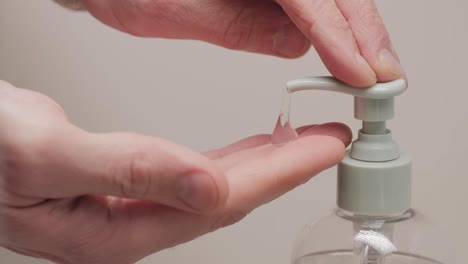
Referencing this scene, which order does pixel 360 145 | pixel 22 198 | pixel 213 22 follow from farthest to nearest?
pixel 213 22, pixel 360 145, pixel 22 198

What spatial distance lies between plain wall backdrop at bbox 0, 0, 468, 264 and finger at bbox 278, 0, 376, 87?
8.9 inches

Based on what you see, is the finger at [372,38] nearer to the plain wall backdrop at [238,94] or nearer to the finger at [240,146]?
the finger at [240,146]

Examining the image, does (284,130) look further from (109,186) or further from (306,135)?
(109,186)

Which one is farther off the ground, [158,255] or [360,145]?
[360,145]

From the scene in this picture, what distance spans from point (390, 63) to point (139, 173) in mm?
194

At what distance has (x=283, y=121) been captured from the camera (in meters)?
0.45

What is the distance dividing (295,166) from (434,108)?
14.1 inches

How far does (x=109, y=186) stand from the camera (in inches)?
11.9

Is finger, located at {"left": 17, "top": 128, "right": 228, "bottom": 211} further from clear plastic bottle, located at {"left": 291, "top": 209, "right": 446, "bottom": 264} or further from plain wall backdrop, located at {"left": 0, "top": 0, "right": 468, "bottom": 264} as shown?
plain wall backdrop, located at {"left": 0, "top": 0, "right": 468, "bottom": 264}

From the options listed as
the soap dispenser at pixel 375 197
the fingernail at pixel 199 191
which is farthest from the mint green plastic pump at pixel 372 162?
the fingernail at pixel 199 191

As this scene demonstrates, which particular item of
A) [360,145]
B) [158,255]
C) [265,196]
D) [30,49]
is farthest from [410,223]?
[30,49]

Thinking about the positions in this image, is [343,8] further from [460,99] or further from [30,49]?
[30,49]

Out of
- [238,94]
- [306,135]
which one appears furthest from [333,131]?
[238,94]

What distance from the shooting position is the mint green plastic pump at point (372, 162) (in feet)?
1.38
